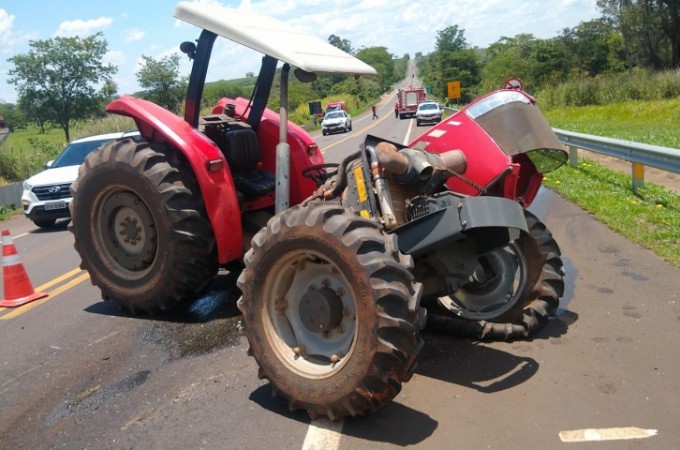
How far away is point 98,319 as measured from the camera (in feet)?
20.3

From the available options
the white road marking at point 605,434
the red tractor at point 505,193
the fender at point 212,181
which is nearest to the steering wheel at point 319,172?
→ the fender at point 212,181

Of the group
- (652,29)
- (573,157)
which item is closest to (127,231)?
(573,157)

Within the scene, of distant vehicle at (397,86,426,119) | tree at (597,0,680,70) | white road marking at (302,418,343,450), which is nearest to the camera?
white road marking at (302,418,343,450)

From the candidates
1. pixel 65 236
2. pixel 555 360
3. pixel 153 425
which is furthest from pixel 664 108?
pixel 153 425

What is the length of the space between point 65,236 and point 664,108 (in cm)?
2628

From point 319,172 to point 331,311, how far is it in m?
2.81

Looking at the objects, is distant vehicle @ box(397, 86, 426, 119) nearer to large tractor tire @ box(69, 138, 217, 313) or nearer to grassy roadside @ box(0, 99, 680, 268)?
grassy roadside @ box(0, 99, 680, 268)

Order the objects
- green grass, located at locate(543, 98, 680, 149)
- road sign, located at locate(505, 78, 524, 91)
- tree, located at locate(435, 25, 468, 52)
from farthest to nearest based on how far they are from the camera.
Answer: tree, located at locate(435, 25, 468, 52)
green grass, located at locate(543, 98, 680, 149)
road sign, located at locate(505, 78, 524, 91)

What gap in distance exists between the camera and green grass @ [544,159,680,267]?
7355 millimetres

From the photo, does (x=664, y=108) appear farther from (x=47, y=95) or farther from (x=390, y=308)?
(x=47, y=95)

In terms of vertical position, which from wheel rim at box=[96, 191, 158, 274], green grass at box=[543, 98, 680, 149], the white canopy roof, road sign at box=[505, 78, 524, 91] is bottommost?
green grass at box=[543, 98, 680, 149]

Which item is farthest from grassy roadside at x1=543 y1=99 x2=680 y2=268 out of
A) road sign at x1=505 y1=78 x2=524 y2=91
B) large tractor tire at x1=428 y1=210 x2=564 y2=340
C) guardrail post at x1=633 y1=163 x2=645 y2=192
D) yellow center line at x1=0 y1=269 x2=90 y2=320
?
yellow center line at x1=0 y1=269 x2=90 y2=320

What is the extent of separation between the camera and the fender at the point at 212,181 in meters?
5.42

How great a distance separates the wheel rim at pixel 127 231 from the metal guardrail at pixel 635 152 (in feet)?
21.4
